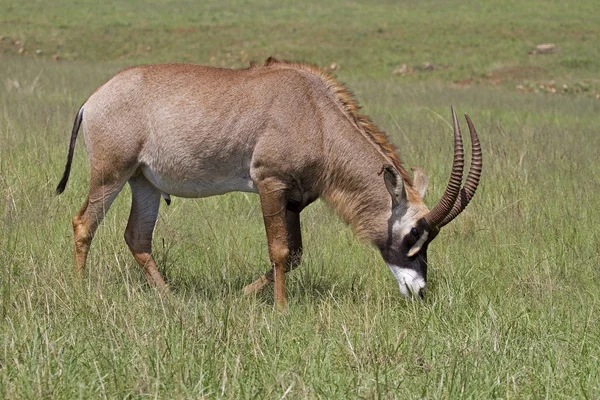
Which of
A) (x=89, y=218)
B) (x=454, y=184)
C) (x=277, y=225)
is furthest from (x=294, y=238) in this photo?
(x=89, y=218)

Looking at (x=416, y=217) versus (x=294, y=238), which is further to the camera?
(x=294, y=238)

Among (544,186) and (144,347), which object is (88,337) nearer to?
(144,347)

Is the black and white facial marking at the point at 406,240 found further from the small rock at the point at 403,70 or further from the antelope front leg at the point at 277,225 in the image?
the small rock at the point at 403,70

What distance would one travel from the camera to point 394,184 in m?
6.28

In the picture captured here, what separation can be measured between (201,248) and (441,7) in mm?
40117

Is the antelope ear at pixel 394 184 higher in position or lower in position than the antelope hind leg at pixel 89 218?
higher

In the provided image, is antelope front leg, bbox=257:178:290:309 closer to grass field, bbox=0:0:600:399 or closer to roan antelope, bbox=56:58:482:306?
roan antelope, bbox=56:58:482:306

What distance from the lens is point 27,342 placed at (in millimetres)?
4582

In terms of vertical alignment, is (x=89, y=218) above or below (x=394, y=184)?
below

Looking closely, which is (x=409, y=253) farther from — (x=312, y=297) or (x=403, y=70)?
(x=403, y=70)

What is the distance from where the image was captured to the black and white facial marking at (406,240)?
6.17m

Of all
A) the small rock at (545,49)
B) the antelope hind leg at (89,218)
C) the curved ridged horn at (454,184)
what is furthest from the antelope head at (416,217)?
the small rock at (545,49)

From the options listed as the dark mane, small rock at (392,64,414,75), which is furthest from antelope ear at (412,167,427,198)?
small rock at (392,64,414,75)

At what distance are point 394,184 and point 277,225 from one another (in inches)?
34.6
